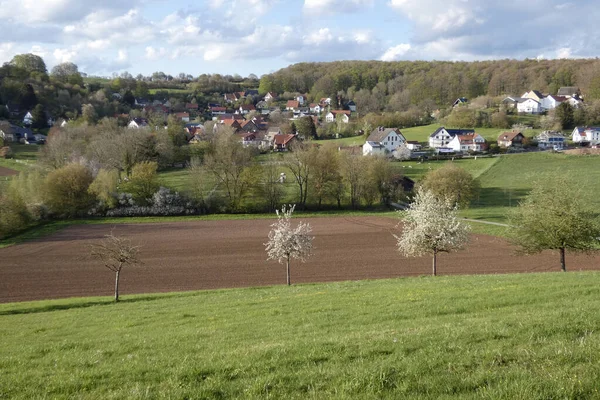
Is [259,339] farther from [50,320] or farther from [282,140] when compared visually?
[282,140]

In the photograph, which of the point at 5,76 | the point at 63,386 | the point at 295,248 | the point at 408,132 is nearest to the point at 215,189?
the point at 295,248

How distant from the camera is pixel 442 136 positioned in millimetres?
112812

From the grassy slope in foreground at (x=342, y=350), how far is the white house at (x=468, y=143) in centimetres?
9255

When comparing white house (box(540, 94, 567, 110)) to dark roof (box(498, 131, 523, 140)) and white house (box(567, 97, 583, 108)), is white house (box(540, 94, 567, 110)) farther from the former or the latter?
dark roof (box(498, 131, 523, 140))

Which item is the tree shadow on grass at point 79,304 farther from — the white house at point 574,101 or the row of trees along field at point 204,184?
the white house at point 574,101

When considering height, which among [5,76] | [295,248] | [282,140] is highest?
[5,76]

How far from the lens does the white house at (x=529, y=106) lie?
6019 inches

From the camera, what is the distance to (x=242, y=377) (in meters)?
8.09

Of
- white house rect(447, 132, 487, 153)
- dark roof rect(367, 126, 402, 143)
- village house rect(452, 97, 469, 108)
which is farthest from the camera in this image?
village house rect(452, 97, 469, 108)

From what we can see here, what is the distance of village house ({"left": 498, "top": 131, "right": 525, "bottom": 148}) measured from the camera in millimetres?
104562

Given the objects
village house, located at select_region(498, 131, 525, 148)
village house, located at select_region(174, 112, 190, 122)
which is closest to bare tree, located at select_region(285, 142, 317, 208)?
village house, located at select_region(498, 131, 525, 148)

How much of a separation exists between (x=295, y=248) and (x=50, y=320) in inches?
586

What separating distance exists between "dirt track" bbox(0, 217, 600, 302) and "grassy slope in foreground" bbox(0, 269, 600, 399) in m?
15.2

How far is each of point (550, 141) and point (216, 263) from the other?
315 feet
